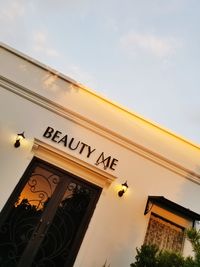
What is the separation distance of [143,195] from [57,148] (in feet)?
7.89

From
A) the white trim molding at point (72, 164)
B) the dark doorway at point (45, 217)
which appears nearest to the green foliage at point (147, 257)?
the dark doorway at point (45, 217)

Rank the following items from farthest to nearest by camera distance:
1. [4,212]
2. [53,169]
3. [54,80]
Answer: [54,80] → [53,169] → [4,212]

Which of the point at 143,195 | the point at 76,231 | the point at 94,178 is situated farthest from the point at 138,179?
the point at 76,231

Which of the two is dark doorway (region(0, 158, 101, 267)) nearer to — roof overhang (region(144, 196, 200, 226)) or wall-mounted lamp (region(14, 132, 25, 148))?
wall-mounted lamp (region(14, 132, 25, 148))

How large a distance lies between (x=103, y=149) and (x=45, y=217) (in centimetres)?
217

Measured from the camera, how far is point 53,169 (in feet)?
24.5

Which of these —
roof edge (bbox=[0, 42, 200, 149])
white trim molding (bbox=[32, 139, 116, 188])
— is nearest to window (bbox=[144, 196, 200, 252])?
white trim molding (bbox=[32, 139, 116, 188])

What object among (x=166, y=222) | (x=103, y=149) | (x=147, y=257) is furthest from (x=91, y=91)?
(x=147, y=257)

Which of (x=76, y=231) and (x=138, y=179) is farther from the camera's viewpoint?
(x=138, y=179)

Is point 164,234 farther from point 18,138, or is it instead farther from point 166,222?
point 18,138

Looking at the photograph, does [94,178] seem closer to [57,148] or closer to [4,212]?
[57,148]

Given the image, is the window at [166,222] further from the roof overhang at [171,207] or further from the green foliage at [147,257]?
the green foliage at [147,257]

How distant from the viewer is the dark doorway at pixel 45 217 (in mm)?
6633

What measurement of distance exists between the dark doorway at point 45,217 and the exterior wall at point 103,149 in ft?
0.82
